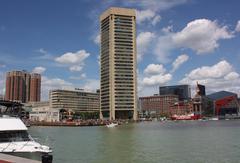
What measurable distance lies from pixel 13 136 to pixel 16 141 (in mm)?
1207

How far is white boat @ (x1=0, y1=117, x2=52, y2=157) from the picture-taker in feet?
124

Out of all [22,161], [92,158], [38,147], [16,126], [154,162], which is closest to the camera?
[22,161]

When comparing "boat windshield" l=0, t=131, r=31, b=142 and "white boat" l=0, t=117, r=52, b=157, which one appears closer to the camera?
"white boat" l=0, t=117, r=52, b=157

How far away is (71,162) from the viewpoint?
44969 mm

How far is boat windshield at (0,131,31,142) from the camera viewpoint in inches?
1599

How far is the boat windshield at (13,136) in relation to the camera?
133 feet

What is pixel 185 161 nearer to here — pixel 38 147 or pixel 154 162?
pixel 154 162

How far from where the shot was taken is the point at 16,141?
40.4 m

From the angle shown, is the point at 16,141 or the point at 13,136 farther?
the point at 13,136

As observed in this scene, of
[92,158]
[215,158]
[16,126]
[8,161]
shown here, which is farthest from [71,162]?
[8,161]

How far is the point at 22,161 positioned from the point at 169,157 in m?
32.0

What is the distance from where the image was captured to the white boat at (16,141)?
124 feet

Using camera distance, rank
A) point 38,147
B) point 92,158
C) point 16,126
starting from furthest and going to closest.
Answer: point 92,158, point 16,126, point 38,147

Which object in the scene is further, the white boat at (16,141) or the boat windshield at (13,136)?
the boat windshield at (13,136)
